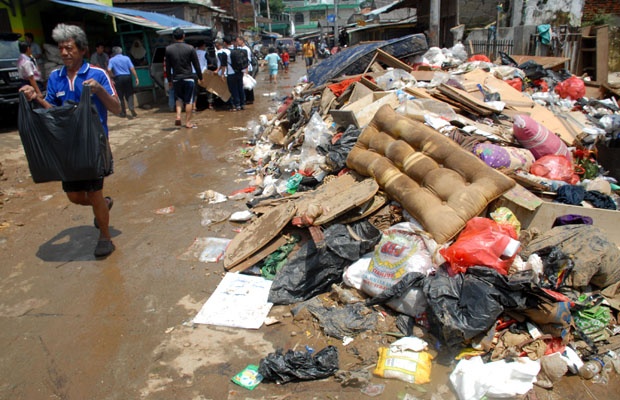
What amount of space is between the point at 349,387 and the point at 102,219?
267cm

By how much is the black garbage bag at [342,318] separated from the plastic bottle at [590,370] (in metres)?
1.19

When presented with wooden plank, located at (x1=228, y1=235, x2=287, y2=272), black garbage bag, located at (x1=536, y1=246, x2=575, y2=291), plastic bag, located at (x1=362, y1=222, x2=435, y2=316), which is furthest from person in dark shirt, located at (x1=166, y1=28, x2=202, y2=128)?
black garbage bag, located at (x1=536, y1=246, x2=575, y2=291)

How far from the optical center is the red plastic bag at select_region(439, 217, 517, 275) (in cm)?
276

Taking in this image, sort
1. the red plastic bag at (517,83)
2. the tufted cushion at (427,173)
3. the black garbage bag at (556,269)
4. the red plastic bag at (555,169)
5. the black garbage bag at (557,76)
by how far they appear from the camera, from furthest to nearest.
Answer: the black garbage bag at (557,76) → the red plastic bag at (517,83) → the red plastic bag at (555,169) → the tufted cushion at (427,173) → the black garbage bag at (556,269)

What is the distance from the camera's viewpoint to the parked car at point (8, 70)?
27.0 ft

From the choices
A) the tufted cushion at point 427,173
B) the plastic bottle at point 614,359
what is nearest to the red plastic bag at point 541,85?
the tufted cushion at point 427,173

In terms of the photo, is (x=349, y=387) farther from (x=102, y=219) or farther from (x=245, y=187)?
(x=245, y=187)

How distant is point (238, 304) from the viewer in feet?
10.3

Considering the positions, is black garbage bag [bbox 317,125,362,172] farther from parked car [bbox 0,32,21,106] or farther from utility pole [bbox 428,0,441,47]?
utility pole [bbox 428,0,441,47]

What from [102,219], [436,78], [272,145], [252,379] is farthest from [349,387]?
[436,78]

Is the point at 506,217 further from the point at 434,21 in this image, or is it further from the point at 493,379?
the point at 434,21

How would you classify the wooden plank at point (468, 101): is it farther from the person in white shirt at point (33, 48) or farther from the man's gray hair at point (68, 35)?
the person in white shirt at point (33, 48)

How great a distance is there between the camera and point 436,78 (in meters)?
7.05

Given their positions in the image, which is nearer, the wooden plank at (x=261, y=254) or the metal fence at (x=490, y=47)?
the wooden plank at (x=261, y=254)
